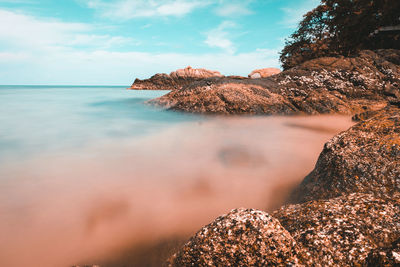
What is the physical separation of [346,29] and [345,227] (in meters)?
15.3

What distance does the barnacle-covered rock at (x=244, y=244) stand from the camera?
1.37 metres

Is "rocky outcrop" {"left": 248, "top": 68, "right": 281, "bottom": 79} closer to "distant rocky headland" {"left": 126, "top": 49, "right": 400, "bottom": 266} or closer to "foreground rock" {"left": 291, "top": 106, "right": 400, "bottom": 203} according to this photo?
"distant rocky headland" {"left": 126, "top": 49, "right": 400, "bottom": 266}

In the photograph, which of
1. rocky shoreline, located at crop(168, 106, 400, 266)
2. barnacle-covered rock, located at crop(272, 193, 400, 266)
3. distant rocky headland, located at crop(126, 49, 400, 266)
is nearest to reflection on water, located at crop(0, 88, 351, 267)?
distant rocky headland, located at crop(126, 49, 400, 266)

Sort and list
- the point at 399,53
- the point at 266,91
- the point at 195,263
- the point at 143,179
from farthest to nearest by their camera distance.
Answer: the point at 399,53, the point at 266,91, the point at 143,179, the point at 195,263

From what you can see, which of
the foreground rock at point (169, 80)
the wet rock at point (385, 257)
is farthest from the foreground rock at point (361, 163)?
the foreground rock at point (169, 80)

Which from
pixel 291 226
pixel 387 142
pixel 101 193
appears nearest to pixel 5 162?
pixel 101 193

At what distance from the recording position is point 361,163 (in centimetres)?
220

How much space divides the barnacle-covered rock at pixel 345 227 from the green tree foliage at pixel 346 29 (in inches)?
550

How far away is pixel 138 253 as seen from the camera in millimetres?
2146

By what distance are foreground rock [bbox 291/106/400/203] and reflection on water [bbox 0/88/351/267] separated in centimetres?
63

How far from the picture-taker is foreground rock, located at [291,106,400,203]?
6.67 ft

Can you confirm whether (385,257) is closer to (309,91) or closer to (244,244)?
(244,244)

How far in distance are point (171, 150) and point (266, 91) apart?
5208 mm

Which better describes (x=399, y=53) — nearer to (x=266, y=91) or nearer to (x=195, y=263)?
(x=266, y=91)
